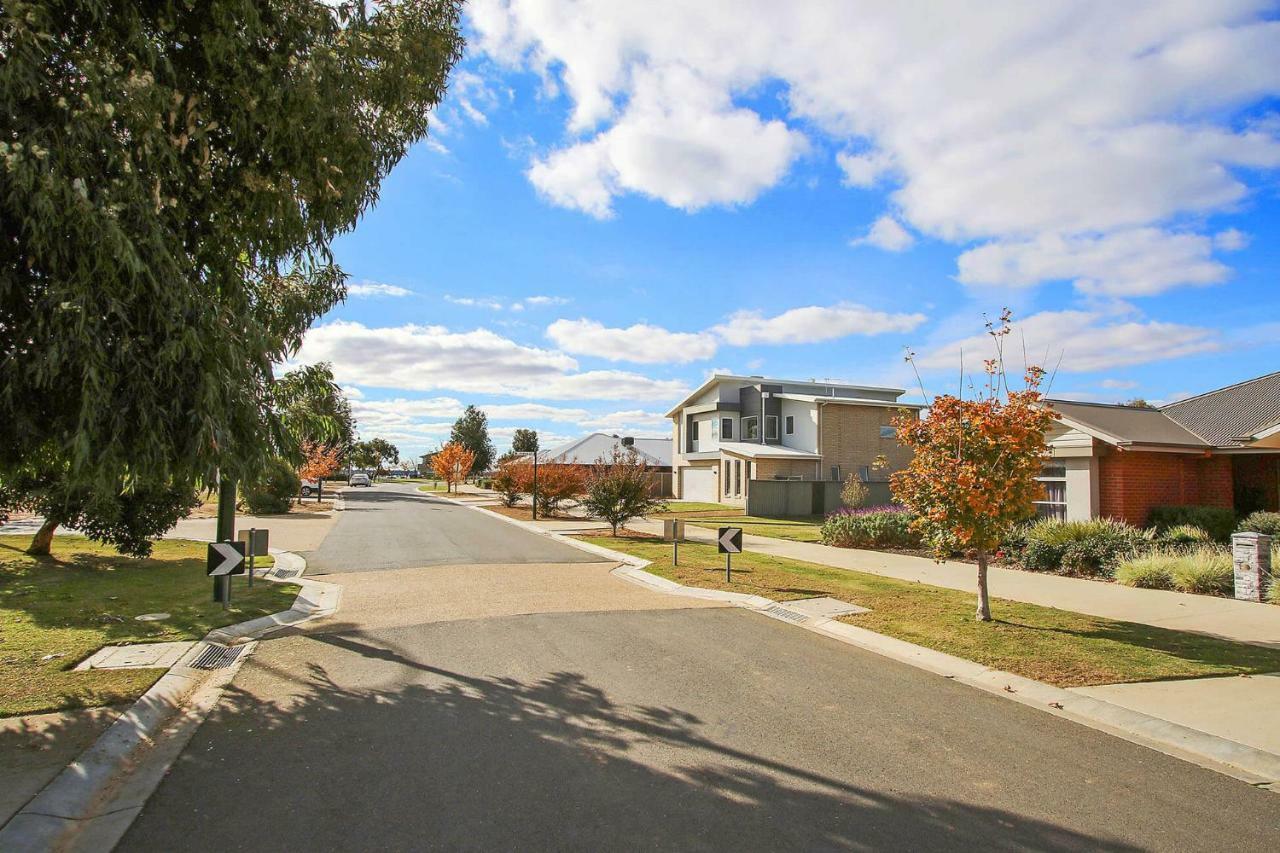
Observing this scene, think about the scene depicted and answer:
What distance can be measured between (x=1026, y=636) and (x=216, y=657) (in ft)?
28.9

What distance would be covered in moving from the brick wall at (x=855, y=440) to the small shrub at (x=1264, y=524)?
22582mm

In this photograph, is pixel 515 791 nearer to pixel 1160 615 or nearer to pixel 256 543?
pixel 256 543

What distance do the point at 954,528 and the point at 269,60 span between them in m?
8.45

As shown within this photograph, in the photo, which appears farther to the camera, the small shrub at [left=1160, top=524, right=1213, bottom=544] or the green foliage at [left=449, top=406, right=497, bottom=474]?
the green foliage at [left=449, top=406, right=497, bottom=474]

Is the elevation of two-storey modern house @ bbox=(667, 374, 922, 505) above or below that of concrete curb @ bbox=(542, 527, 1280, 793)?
above

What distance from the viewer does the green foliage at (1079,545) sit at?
13.2 meters

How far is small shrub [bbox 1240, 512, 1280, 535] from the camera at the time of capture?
13203 mm

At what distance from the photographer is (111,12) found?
4531 millimetres

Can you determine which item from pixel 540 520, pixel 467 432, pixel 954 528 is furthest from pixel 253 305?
pixel 467 432

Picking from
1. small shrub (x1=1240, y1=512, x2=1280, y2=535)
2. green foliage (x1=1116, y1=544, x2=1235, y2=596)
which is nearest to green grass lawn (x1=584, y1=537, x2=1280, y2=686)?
green foliage (x1=1116, y1=544, x2=1235, y2=596)

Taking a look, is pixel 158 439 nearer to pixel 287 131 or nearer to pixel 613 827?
pixel 287 131

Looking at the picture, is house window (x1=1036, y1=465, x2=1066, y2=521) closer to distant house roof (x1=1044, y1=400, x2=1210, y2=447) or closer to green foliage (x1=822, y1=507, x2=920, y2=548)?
distant house roof (x1=1044, y1=400, x2=1210, y2=447)

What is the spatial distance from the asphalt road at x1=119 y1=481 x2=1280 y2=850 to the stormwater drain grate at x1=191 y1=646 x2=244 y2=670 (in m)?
0.29

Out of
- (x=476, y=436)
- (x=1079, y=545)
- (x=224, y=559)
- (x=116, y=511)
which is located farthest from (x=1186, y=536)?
(x=476, y=436)
